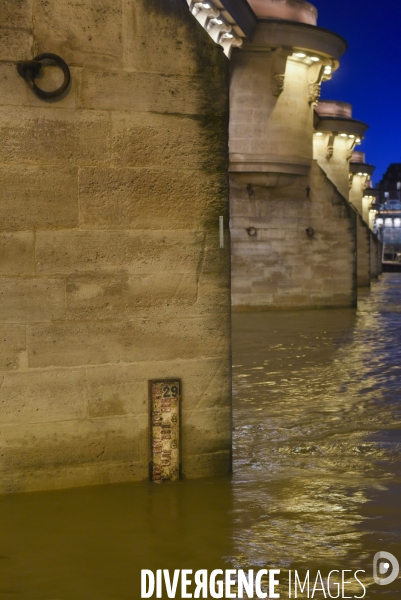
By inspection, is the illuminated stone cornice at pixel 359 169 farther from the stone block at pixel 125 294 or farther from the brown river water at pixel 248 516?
the stone block at pixel 125 294

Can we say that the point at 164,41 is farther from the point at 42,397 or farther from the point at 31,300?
the point at 42,397

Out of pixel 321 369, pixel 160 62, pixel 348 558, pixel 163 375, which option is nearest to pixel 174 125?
pixel 160 62

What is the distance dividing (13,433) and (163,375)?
101cm

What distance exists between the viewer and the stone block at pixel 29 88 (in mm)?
4711

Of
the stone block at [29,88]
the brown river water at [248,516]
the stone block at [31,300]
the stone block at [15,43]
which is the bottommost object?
the brown river water at [248,516]

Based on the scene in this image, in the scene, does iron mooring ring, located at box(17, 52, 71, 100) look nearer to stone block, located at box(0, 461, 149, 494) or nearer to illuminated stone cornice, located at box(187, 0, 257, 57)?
stone block, located at box(0, 461, 149, 494)

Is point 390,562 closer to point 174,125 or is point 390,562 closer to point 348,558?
point 348,558

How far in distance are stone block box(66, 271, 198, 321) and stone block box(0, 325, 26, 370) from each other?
319 mm

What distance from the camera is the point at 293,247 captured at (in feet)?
64.2

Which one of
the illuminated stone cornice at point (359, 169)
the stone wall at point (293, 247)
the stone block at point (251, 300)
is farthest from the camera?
the illuminated stone cornice at point (359, 169)

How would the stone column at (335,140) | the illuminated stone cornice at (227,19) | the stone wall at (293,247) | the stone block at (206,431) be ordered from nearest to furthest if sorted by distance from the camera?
the stone block at (206,431), the illuminated stone cornice at (227,19), the stone wall at (293,247), the stone column at (335,140)

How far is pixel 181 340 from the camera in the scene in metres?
5.13

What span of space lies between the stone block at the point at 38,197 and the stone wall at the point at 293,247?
13831mm

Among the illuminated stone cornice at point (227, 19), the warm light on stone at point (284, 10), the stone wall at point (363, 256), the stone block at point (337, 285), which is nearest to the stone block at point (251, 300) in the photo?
the stone block at point (337, 285)
